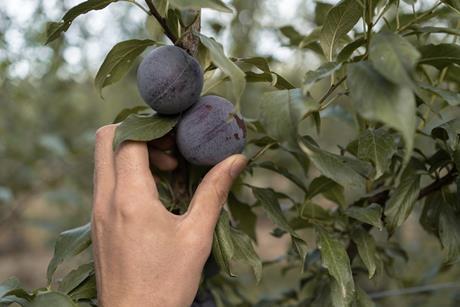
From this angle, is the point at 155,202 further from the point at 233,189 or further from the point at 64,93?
the point at 64,93

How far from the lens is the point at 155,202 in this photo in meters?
0.76

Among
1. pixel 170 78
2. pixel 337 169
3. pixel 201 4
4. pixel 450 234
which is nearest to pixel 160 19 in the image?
pixel 170 78

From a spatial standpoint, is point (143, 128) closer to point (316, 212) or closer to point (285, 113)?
point (285, 113)

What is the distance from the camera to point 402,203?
2.73ft

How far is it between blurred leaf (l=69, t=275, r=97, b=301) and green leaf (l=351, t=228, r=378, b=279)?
0.42m

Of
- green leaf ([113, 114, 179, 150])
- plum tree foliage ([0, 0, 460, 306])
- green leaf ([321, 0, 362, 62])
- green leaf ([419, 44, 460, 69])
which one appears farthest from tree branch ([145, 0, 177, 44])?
green leaf ([419, 44, 460, 69])

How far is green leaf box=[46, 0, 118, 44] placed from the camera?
732mm

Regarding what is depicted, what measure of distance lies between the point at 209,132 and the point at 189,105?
5 centimetres

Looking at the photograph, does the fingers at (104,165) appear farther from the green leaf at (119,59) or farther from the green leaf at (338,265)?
the green leaf at (338,265)

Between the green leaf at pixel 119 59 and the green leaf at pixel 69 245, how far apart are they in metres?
0.24

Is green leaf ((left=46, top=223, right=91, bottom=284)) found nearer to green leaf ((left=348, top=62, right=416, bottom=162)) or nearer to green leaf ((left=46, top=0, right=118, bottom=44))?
green leaf ((left=46, top=0, right=118, bottom=44))

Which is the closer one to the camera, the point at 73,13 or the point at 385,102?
→ the point at 385,102

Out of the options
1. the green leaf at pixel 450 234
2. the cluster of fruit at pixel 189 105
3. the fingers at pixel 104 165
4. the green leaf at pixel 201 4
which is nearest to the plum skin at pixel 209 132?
the cluster of fruit at pixel 189 105

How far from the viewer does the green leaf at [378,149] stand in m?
0.71
